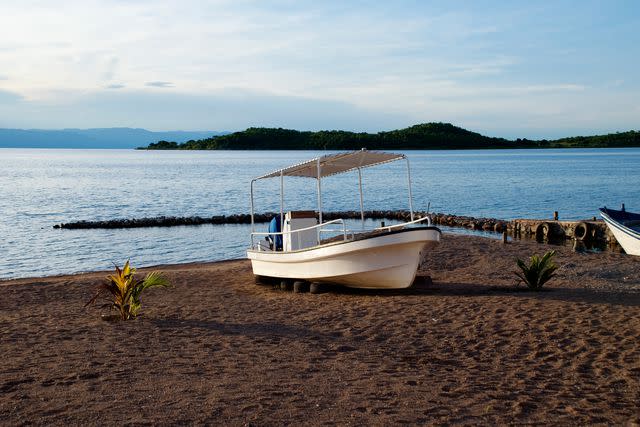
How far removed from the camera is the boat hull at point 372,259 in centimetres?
1302

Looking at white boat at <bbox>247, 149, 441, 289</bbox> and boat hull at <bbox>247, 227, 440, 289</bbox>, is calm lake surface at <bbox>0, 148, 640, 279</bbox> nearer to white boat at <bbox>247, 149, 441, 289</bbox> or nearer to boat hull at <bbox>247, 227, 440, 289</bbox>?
white boat at <bbox>247, 149, 441, 289</bbox>

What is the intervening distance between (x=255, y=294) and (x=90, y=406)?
8.42m

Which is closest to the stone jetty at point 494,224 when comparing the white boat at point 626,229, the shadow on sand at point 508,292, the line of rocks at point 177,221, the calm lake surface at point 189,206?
the line of rocks at point 177,221

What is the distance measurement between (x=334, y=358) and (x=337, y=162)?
25.0 feet

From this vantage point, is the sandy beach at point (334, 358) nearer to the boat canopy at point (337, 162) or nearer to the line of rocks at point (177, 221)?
the boat canopy at point (337, 162)

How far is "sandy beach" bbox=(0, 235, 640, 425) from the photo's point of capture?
6484 mm

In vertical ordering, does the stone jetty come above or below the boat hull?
below

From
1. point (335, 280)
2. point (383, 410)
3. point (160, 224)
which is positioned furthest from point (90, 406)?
point (160, 224)

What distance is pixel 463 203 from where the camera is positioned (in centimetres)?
5641

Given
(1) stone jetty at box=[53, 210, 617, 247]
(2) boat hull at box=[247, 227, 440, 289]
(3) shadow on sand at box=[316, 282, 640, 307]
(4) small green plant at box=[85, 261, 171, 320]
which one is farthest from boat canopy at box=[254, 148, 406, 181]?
(1) stone jetty at box=[53, 210, 617, 247]

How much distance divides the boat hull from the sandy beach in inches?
16.8

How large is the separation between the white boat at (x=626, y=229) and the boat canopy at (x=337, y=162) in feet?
40.3

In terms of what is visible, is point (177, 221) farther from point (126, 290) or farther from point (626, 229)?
point (126, 290)

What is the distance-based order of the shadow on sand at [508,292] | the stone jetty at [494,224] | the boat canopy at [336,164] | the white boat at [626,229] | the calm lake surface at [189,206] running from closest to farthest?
1. the shadow on sand at [508,292]
2. the boat canopy at [336,164]
3. the white boat at [626,229]
4. the calm lake surface at [189,206]
5. the stone jetty at [494,224]
